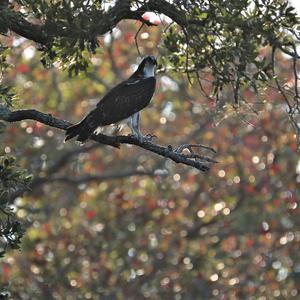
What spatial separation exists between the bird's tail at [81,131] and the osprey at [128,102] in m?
0.04

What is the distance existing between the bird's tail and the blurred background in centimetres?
942

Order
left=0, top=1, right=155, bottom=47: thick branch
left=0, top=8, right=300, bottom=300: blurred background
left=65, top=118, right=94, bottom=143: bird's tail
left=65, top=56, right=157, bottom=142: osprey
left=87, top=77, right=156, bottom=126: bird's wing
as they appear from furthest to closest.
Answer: left=0, top=8, right=300, bottom=300: blurred background → left=87, top=77, right=156, bottom=126: bird's wing → left=65, top=56, right=157, bottom=142: osprey → left=65, top=118, right=94, bottom=143: bird's tail → left=0, top=1, right=155, bottom=47: thick branch

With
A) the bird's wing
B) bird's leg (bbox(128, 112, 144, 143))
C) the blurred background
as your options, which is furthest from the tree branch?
the blurred background

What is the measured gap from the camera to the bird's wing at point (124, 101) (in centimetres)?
1338

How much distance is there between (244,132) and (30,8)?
15.5 metres

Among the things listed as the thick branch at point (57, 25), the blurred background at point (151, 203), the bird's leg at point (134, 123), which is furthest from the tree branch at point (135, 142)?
the blurred background at point (151, 203)

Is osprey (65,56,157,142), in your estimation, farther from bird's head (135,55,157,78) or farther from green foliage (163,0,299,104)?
green foliage (163,0,299,104)

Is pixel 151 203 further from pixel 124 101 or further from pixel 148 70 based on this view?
pixel 124 101

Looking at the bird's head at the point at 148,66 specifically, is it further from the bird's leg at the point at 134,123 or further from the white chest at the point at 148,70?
the bird's leg at the point at 134,123

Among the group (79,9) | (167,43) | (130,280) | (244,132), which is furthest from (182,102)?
(79,9)

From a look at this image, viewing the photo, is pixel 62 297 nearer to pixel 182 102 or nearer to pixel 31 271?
pixel 31 271

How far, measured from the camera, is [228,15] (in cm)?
1182

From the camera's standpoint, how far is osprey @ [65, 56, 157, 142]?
42.9 ft

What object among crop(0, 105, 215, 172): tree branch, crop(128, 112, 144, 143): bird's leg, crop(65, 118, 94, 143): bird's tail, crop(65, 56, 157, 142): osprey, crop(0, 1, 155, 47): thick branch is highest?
crop(0, 1, 155, 47): thick branch
